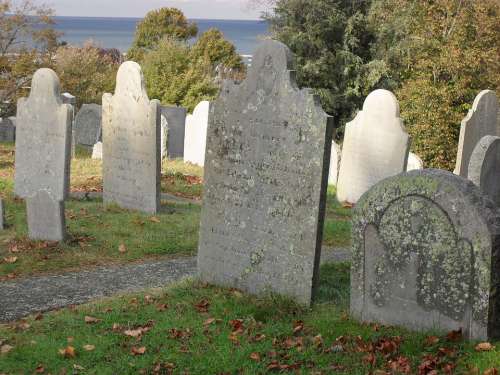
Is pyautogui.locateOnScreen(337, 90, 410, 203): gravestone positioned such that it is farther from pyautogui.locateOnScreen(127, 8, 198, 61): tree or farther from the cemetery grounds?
pyautogui.locateOnScreen(127, 8, 198, 61): tree

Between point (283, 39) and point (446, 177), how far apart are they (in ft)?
88.0

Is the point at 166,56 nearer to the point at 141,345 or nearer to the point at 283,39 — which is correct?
the point at 283,39

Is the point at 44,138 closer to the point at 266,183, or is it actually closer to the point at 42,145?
the point at 42,145

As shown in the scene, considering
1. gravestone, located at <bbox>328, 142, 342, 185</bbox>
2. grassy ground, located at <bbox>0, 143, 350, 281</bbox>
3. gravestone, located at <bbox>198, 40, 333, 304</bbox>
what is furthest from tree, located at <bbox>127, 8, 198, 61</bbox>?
gravestone, located at <bbox>198, 40, 333, 304</bbox>

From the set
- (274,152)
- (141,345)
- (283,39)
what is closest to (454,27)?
(283,39)

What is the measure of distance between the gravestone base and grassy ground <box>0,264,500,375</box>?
257cm

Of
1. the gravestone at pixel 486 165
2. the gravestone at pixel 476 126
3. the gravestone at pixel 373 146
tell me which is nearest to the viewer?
the gravestone at pixel 486 165

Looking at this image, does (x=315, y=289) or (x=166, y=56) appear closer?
(x=315, y=289)

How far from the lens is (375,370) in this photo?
562 cm

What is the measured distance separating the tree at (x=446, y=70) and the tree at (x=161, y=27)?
29.2 m

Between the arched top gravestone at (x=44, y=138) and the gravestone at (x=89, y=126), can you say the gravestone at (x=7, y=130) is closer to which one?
the gravestone at (x=89, y=126)

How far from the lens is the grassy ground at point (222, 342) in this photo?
5.77m

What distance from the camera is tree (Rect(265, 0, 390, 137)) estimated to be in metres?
31.1

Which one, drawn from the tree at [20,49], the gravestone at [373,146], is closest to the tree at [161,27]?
the tree at [20,49]
